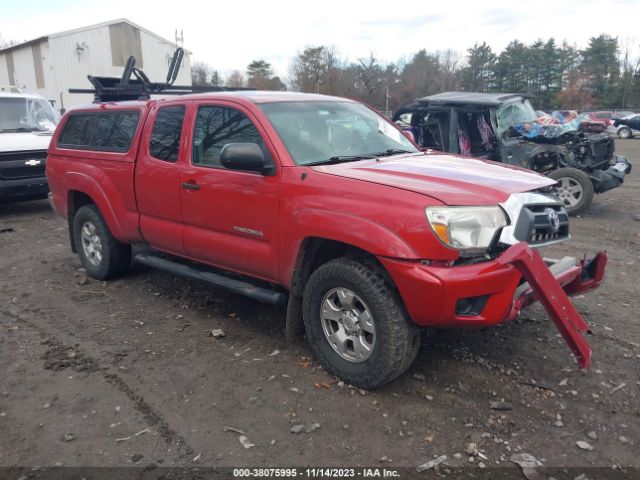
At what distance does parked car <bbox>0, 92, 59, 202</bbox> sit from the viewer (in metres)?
9.32

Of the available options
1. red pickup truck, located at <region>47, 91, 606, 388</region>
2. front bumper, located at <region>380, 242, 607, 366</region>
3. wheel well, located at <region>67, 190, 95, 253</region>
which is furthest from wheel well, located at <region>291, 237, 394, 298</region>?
wheel well, located at <region>67, 190, 95, 253</region>

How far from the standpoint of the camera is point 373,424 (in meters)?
3.21

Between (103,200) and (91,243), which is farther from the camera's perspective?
(91,243)

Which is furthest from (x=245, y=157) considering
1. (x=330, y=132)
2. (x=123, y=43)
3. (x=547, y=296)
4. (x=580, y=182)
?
(x=123, y=43)

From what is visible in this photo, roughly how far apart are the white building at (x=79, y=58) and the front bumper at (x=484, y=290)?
3245cm

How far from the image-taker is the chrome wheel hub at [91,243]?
5.88m

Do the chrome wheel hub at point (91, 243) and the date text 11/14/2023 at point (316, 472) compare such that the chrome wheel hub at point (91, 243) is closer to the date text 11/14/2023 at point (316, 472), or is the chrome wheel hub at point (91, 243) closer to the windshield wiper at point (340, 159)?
the windshield wiper at point (340, 159)

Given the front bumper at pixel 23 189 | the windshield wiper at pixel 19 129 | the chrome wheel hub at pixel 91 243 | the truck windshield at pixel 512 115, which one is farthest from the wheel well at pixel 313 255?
the windshield wiper at pixel 19 129

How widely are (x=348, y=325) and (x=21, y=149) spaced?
27.2 ft

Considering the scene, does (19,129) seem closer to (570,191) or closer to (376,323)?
(376,323)

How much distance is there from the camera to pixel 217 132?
14.5 feet

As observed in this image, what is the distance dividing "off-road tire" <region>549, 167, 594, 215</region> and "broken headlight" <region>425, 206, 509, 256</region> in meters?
6.49

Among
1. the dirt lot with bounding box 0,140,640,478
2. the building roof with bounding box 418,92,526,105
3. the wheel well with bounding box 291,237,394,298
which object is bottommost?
the dirt lot with bounding box 0,140,640,478

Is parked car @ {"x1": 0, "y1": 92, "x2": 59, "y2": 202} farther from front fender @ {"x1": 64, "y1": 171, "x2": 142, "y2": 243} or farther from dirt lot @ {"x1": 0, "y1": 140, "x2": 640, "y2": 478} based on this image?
dirt lot @ {"x1": 0, "y1": 140, "x2": 640, "y2": 478}
